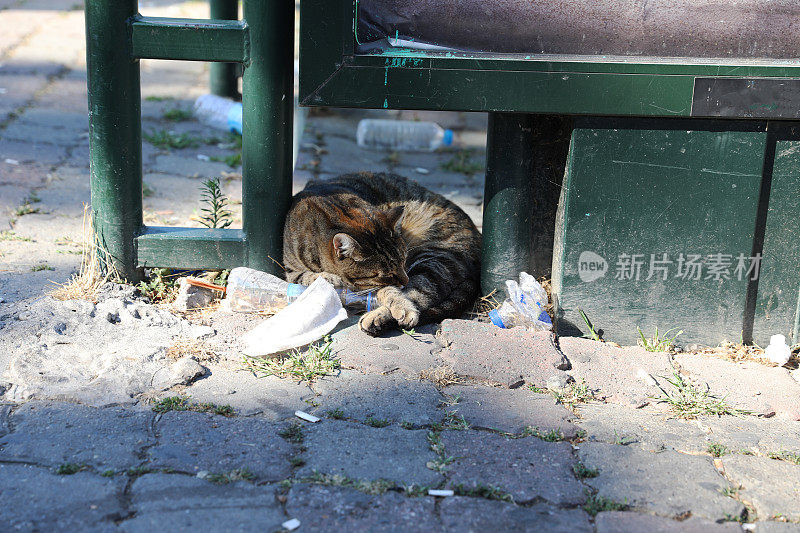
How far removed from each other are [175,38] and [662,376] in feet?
6.77

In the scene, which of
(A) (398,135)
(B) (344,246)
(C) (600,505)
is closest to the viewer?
(C) (600,505)

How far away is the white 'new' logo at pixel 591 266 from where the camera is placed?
9.52 feet

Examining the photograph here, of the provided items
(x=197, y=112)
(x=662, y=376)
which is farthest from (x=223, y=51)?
(x=197, y=112)

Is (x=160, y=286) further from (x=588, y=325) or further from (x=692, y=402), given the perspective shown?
(x=692, y=402)

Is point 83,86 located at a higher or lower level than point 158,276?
higher

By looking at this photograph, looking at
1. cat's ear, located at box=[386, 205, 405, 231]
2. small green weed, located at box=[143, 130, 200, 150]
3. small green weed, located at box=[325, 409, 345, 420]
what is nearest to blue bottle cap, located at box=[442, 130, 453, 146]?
small green weed, located at box=[143, 130, 200, 150]

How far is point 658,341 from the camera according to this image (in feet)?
9.60

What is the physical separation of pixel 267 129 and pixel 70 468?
4.78 ft

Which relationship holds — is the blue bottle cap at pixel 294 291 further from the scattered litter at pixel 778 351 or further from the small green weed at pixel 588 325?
the scattered litter at pixel 778 351

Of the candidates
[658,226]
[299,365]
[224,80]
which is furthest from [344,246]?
[224,80]

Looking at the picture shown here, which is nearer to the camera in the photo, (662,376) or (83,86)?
(662,376)

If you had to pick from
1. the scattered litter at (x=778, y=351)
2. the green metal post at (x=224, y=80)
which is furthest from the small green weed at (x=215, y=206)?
the scattered litter at (x=778, y=351)

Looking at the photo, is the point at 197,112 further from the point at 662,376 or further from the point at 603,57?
the point at 662,376

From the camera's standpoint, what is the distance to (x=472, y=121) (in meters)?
6.70
